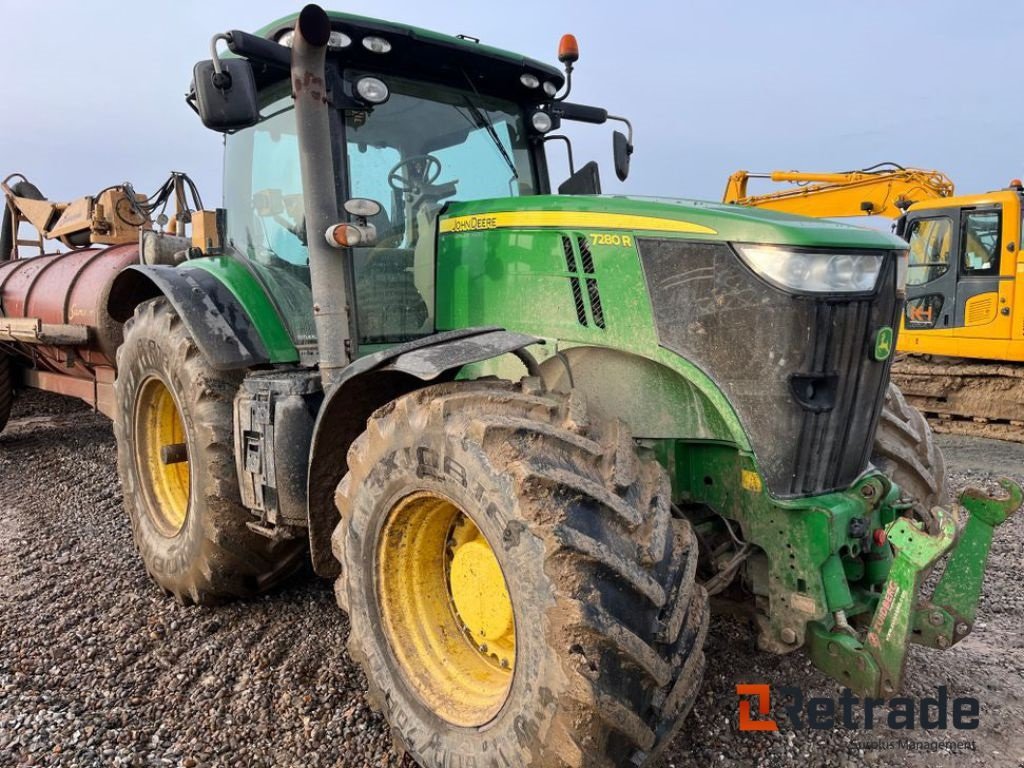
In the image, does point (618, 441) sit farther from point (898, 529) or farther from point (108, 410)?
point (108, 410)

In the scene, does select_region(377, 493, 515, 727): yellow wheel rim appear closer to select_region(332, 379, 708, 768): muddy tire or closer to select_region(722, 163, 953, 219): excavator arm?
select_region(332, 379, 708, 768): muddy tire

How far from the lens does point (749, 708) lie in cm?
281

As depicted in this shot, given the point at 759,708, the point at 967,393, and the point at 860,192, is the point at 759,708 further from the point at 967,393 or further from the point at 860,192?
the point at 860,192

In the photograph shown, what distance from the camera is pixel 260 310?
353cm

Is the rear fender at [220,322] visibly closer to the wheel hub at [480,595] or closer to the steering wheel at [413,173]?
the steering wheel at [413,173]

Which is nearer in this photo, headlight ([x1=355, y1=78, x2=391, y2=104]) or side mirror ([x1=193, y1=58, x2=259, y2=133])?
side mirror ([x1=193, y1=58, x2=259, y2=133])

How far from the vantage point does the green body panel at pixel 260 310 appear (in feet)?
11.4

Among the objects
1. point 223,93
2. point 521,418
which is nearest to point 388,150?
point 223,93

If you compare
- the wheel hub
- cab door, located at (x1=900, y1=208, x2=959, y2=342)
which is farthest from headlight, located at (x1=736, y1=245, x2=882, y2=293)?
cab door, located at (x1=900, y1=208, x2=959, y2=342)

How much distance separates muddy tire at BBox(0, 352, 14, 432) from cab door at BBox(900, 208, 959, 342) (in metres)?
9.13

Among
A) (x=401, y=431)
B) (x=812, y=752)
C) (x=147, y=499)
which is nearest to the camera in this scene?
(x=401, y=431)

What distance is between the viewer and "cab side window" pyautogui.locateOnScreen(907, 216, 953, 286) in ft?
28.4

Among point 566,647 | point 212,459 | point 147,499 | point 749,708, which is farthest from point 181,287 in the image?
point 749,708

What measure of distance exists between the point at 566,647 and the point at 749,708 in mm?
1237
